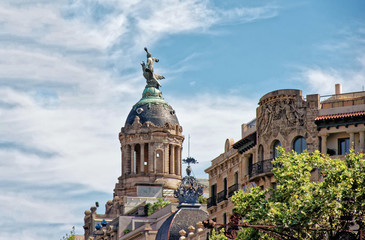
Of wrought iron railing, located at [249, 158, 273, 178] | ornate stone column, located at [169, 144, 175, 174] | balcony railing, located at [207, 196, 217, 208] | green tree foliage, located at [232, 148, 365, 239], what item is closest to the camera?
green tree foliage, located at [232, 148, 365, 239]

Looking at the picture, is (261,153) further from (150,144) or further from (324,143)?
(150,144)

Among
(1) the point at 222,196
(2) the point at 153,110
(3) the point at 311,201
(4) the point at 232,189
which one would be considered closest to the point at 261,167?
(4) the point at 232,189

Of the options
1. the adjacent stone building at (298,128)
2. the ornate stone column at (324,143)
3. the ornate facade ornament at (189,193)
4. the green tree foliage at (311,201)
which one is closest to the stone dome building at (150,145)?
the ornate facade ornament at (189,193)

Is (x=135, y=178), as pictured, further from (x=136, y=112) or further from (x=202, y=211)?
(x=202, y=211)

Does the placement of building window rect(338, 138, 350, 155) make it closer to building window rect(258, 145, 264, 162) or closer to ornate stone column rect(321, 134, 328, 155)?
ornate stone column rect(321, 134, 328, 155)

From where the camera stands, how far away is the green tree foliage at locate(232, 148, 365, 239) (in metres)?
51.3

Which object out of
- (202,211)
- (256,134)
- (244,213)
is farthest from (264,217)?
(202,211)

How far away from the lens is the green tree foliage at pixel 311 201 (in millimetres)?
51281

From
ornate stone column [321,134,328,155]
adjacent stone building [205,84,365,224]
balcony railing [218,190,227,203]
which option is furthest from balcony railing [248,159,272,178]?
balcony railing [218,190,227,203]

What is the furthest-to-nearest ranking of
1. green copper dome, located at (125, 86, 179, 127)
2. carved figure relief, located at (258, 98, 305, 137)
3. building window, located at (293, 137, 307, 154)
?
green copper dome, located at (125, 86, 179, 127), carved figure relief, located at (258, 98, 305, 137), building window, located at (293, 137, 307, 154)

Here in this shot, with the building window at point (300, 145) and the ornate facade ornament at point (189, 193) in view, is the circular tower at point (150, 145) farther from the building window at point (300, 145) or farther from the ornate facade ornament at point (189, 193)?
the building window at point (300, 145)

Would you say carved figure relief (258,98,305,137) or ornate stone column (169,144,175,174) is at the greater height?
ornate stone column (169,144,175,174)

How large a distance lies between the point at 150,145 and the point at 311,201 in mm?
89460

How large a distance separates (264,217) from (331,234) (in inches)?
147
